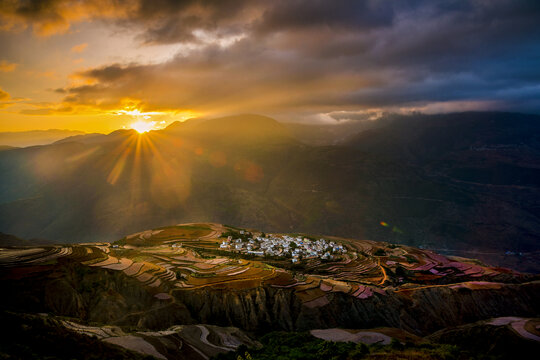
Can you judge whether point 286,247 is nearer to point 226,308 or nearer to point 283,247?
point 283,247

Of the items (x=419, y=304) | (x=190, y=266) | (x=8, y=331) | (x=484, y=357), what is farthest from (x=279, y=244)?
(x=8, y=331)

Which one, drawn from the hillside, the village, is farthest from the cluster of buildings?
the hillside

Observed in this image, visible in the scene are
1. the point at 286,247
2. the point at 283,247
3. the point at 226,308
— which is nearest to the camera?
the point at 226,308

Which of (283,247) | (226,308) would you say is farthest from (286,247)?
(226,308)

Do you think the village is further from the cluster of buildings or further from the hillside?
the hillside

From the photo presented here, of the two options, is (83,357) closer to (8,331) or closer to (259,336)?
(8,331)

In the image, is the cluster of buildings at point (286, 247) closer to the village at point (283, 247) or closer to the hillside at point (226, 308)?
the village at point (283, 247)

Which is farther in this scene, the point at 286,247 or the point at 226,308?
the point at 286,247

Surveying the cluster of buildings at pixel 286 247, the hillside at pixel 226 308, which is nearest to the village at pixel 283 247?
the cluster of buildings at pixel 286 247
